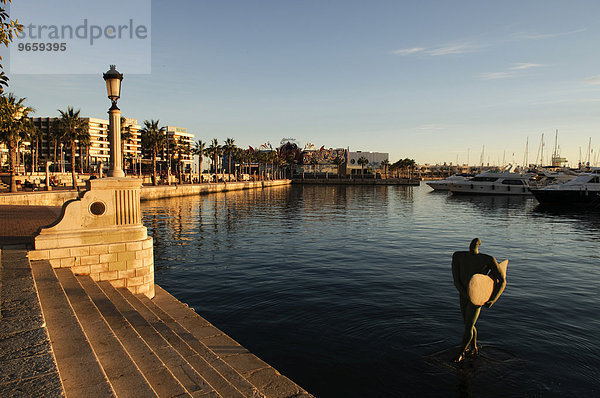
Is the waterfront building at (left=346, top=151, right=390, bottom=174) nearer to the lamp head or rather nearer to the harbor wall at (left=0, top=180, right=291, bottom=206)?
the harbor wall at (left=0, top=180, right=291, bottom=206)

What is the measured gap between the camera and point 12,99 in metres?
46.9

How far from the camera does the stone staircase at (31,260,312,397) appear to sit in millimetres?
4645

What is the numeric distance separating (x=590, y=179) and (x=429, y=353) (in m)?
56.7

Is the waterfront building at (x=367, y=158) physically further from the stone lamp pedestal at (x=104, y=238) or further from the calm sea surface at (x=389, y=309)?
the stone lamp pedestal at (x=104, y=238)

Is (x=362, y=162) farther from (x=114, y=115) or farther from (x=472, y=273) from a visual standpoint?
(x=472, y=273)

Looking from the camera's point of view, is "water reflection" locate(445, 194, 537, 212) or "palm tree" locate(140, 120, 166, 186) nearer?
"water reflection" locate(445, 194, 537, 212)

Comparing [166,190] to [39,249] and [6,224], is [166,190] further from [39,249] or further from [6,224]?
[39,249]

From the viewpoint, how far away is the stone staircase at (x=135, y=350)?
4645 mm

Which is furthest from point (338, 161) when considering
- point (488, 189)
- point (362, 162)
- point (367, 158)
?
point (488, 189)

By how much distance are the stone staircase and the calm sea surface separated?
1449 millimetres

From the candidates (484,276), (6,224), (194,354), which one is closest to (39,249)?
(194,354)

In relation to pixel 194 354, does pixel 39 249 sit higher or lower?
higher

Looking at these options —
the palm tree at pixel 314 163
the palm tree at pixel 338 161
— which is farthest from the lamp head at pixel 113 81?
the palm tree at pixel 314 163

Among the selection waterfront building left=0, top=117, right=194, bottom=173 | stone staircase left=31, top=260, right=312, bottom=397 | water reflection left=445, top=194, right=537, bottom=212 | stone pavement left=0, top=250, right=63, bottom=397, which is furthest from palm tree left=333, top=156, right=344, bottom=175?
stone pavement left=0, top=250, right=63, bottom=397
